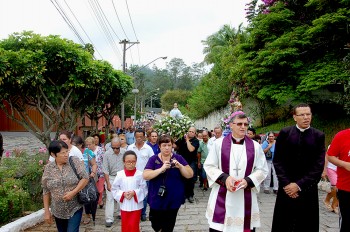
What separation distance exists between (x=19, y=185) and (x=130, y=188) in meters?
2.67

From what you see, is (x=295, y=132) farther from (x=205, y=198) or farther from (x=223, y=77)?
(x=223, y=77)

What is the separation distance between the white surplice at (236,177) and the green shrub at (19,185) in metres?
3.91

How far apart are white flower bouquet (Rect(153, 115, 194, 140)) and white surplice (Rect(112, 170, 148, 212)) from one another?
529cm

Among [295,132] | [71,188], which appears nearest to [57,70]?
[71,188]

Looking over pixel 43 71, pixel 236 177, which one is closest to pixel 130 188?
pixel 236 177

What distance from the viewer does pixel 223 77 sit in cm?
2888

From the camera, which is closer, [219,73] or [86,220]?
[86,220]

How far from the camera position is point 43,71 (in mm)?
10016

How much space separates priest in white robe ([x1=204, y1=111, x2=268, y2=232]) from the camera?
13.1 ft

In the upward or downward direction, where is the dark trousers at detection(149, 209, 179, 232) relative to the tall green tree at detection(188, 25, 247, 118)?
downward

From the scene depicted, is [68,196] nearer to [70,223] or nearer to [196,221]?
[70,223]

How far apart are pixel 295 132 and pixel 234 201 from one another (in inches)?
46.0

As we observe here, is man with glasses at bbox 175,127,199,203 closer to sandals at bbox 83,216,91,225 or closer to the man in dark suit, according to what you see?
sandals at bbox 83,216,91,225

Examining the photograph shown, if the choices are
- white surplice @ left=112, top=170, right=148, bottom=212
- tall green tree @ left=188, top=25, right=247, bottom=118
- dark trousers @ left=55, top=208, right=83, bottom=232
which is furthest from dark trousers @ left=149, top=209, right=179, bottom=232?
tall green tree @ left=188, top=25, right=247, bottom=118
